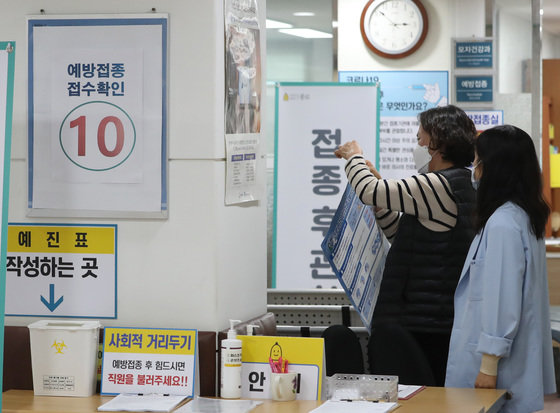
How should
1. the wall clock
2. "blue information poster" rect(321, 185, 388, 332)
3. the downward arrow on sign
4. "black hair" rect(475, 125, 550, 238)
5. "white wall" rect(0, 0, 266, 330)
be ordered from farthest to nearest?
the wall clock < "blue information poster" rect(321, 185, 388, 332) < "black hair" rect(475, 125, 550, 238) < the downward arrow on sign < "white wall" rect(0, 0, 266, 330)

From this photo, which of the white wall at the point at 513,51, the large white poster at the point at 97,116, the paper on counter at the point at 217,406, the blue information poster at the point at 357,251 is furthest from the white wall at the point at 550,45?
the paper on counter at the point at 217,406

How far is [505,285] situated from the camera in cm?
289

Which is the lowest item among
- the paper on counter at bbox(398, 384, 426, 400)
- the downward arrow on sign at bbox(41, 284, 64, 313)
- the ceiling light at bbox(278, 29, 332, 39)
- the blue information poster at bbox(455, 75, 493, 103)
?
the paper on counter at bbox(398, 384, 426, 400)

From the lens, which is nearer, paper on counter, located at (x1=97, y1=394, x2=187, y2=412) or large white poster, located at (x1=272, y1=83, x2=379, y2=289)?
paper on counter, located at (x1=97, y1=394, x2=187, y2=412)

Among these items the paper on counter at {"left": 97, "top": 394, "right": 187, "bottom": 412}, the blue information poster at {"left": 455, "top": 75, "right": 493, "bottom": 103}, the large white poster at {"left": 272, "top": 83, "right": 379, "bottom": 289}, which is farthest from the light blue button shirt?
the blue information poster at {"left": 455, "top": 75, "right": 493, "bottom": 103}

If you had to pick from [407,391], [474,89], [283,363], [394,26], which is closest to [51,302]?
[283,363]

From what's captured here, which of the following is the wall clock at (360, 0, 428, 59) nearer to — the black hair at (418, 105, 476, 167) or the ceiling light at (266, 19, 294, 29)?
the ceiling light at (266, 19, 294, 29)

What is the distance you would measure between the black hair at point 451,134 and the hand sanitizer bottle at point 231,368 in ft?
4.38

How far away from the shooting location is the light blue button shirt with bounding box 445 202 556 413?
2.88 m

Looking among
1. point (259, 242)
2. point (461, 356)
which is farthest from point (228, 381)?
point (461, 356)

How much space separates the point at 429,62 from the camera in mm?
6254

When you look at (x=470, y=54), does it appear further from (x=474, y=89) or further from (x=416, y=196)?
(x=416, y=196)

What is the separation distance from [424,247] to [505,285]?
49 cm

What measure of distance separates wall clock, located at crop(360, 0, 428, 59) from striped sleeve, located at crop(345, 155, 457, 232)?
306 cm
